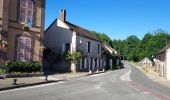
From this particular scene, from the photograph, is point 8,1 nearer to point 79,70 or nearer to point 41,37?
point 41,37

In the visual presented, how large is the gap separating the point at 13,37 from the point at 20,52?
1.69m

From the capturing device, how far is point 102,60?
195ft

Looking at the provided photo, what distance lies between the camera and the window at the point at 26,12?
3006 centimetres

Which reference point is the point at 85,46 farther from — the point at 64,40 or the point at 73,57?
the point at 73,57

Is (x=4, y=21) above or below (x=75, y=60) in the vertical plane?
above

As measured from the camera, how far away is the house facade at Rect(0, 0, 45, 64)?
27.8 m

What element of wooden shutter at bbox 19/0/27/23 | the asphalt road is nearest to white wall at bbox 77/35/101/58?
wooden shutter at bbox 19/0/27/23

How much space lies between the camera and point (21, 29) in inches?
1189

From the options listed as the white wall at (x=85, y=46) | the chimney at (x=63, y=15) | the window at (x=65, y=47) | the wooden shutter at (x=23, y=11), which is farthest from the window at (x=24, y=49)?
the chimney at (x=63, y=15)

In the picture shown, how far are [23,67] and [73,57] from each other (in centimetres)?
1366

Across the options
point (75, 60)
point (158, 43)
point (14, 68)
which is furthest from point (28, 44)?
point (158, 43)

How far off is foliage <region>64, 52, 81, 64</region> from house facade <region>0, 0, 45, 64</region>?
10.1m

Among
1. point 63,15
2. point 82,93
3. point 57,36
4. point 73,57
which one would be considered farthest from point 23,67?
point 63,15

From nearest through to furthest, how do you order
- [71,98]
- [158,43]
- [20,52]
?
[71,98], [20,52], [158,43]
